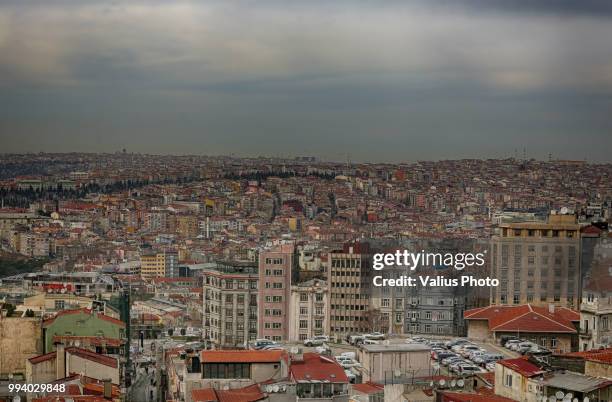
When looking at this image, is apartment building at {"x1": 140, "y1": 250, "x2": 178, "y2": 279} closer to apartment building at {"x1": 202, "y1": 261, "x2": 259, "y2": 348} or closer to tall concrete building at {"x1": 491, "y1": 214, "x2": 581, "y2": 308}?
apartment building at {"x1": 202, "y1": 261, "x2": 259, "y2": 348}

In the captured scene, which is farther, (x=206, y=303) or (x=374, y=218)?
(x=374, y=218)

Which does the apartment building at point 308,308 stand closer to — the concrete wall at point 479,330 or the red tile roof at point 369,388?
the concrete wall at point 479,330

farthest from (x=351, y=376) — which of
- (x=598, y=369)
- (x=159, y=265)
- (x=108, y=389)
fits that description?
(x=159, y=265)

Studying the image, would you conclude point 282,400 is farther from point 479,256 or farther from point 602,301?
point 479,256

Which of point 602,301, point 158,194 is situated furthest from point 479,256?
point 158,194

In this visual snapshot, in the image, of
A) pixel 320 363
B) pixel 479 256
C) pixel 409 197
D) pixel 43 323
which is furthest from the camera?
pixel 409 197

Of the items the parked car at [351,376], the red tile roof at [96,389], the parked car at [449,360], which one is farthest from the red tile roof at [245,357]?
the parked car at [449,360]

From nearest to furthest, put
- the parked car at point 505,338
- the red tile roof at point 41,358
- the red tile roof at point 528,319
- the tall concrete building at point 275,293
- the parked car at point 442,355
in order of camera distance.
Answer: the red tile roof at point 41,358, the parked car at point 442,355, the parked car at point 505,338, the red tile roof at point 528,319, the tall concrete building at point 275,293
